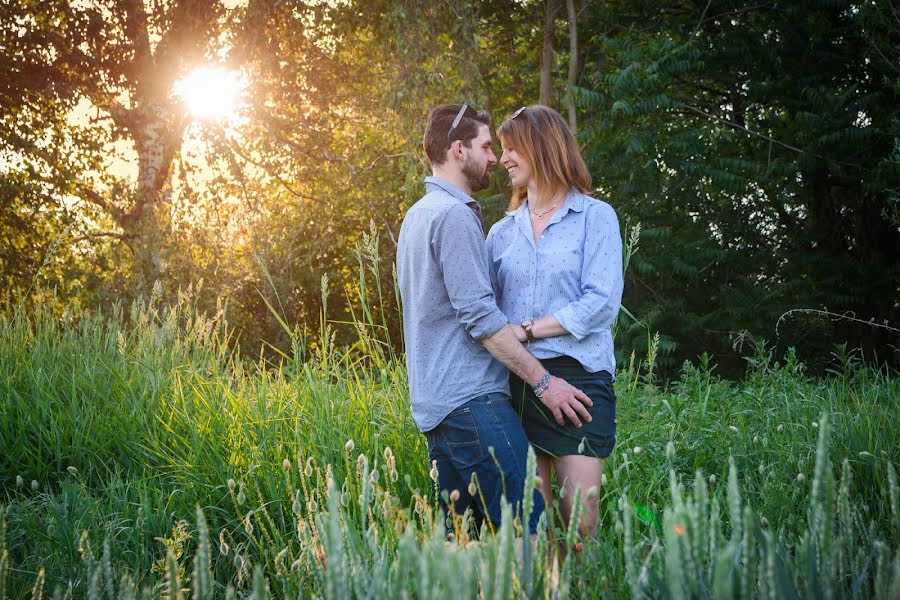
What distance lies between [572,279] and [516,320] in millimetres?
242

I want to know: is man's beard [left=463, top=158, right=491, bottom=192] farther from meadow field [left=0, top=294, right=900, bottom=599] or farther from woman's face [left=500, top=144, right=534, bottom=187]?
meadow field [left=0, top=294, right=900, bottom=599]

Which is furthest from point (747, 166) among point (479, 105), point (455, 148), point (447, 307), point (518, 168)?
point (447, 307)

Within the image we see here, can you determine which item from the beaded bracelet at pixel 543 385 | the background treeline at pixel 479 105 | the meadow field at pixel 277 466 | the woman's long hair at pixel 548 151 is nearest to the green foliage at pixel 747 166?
the background treeline at pixel 479 105

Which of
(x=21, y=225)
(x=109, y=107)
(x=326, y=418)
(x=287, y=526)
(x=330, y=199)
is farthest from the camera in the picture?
(x=330, y=199)

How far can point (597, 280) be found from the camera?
2717 millimetres

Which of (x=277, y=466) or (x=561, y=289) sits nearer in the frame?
(x=561, y=289)

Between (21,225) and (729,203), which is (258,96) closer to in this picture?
A: (21,225)

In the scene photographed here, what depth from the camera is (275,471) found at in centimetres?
362

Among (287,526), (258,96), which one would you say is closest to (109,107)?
(258,96)

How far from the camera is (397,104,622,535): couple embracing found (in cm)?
266

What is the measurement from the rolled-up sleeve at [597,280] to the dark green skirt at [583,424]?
139mm

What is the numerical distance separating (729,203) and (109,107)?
9.73m

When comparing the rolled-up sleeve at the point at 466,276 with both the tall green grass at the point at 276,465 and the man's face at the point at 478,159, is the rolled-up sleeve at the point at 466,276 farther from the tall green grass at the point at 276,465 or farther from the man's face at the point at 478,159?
the tall green grass at the point at 276,465

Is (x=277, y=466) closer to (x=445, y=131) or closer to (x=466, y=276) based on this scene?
(x=466, y=276)
